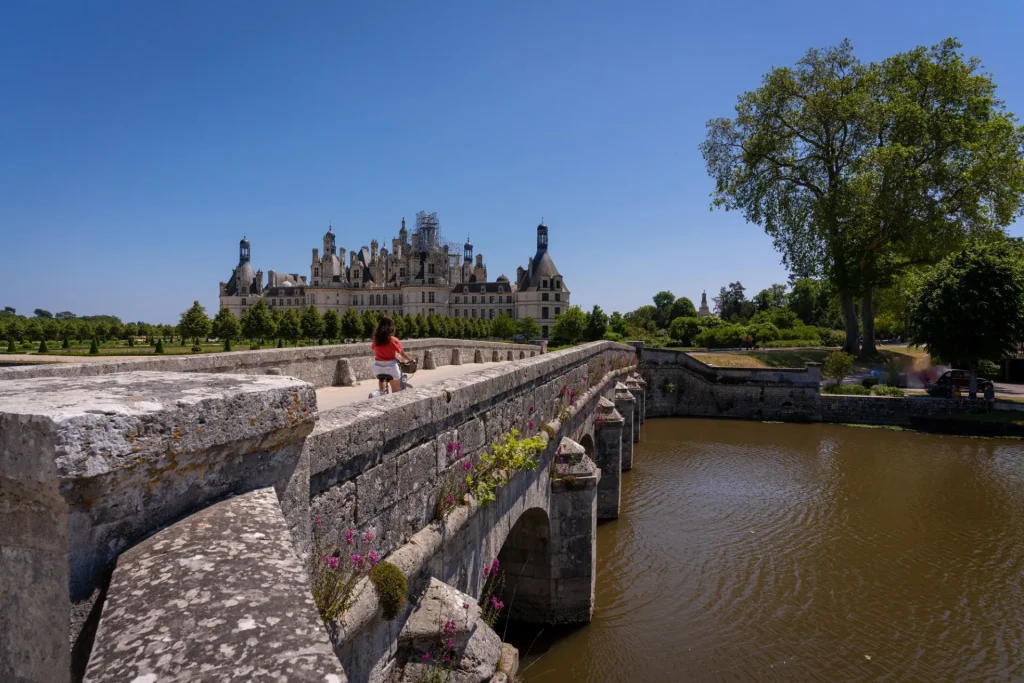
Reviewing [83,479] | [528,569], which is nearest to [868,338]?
[528,569]

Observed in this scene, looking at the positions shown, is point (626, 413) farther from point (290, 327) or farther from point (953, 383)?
point (290, 327)

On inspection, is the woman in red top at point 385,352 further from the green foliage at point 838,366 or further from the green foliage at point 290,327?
the green foliage at point 290,327

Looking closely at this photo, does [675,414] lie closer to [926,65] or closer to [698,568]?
[698,568]

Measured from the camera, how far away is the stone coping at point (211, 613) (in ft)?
4.65

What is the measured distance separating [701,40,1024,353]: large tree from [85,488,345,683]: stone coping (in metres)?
34.1

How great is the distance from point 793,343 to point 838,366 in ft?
53.0

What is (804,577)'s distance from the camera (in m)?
11.2

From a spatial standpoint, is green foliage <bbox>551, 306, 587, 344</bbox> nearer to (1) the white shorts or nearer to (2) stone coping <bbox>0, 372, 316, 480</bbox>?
(1) the white shorts

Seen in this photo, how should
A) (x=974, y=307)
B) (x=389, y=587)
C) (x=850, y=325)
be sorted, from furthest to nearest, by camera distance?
(x=850, y=325) → (x=974, y=307) → (x=389, y=587)

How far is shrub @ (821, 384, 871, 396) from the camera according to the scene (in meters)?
28.4

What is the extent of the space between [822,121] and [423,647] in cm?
3601

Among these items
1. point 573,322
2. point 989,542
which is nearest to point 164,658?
point 989,542

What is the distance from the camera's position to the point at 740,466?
1948 centimetres

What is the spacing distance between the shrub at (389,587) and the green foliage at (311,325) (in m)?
48.2
